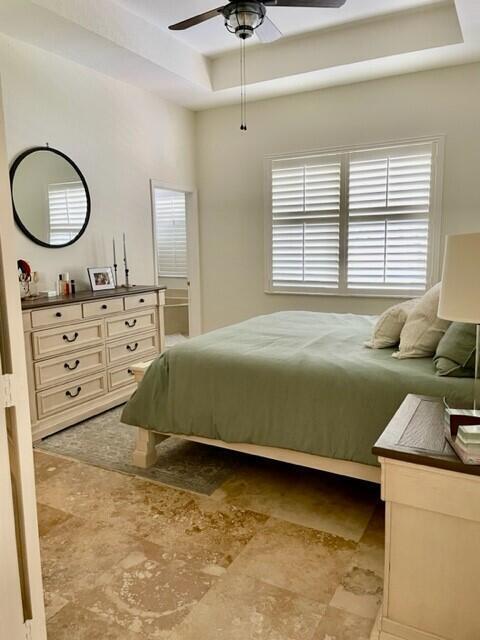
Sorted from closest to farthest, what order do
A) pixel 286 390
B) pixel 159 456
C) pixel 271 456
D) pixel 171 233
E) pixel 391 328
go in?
1. pixel 286 390
2. pixel 271 456
3. pixel 391 328
4. pixel 159 456
5. pixel 171 233

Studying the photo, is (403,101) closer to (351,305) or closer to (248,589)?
(351,305)

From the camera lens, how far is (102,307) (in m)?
3.87

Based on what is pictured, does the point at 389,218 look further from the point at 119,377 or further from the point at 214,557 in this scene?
the point at 214,557

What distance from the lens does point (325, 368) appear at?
2.36 meters

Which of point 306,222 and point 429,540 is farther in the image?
point 306,222

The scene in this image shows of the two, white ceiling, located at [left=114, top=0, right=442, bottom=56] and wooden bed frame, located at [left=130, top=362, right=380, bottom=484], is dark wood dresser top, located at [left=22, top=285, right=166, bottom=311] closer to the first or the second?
wooden bed frame, located at [left=130, top=362, right=380, bottom=484]

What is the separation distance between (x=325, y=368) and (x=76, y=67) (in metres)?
3.52

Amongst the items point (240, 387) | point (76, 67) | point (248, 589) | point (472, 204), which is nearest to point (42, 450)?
point (240, 387)

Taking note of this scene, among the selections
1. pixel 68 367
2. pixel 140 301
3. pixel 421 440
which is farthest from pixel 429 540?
A: pixel 140 301

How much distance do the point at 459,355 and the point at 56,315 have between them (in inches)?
106

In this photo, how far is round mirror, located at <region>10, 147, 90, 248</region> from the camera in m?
3.72

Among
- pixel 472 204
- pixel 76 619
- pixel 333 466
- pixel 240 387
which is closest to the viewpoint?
pixel 76 619

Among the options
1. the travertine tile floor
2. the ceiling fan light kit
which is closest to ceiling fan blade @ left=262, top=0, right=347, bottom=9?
the ceiling fan light kit

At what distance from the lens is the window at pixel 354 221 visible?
469cm
